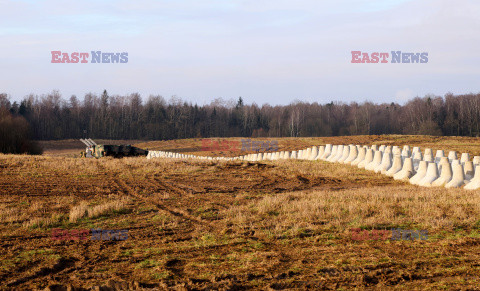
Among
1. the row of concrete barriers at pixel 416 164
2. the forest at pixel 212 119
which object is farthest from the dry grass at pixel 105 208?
the forest at pixel 212 119

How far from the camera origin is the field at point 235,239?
587cm

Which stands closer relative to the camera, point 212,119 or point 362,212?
point 362,212

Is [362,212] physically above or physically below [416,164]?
below

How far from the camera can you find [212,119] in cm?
11888

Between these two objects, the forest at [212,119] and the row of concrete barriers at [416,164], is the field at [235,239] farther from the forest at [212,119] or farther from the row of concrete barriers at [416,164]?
the forest at [212,119]

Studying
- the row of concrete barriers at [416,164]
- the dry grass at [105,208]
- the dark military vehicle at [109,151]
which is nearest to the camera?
the dry grass at [105,208]

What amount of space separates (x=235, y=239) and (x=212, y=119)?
111 meters

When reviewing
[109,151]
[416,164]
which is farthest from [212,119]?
[416,164]

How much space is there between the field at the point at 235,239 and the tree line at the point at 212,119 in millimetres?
83458

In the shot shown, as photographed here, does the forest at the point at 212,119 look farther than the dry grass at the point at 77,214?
Yes

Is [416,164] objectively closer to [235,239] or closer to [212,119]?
[235,239]

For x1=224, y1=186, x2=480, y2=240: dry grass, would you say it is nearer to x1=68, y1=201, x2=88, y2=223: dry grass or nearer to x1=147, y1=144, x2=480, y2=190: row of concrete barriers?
x1=147, y1=144, x2=480, y2=190: row of concrete barriers

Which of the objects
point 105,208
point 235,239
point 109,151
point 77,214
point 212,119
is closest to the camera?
point 235,239

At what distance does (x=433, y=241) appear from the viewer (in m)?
7.60
